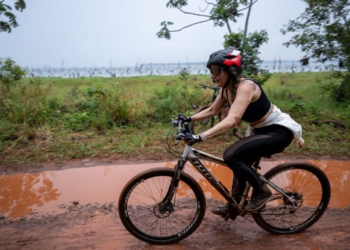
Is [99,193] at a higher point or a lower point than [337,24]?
lower

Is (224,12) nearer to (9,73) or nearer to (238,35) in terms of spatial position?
(238,35)

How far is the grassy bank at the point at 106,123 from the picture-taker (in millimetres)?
5604

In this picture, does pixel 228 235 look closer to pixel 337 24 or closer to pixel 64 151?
pixel 64 151

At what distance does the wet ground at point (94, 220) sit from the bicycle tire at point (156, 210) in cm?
13

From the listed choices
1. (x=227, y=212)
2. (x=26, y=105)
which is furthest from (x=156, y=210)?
(x=26, y=105)

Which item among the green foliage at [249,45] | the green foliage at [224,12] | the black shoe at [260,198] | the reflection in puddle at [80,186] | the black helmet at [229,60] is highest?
the green foliage at [224,12]

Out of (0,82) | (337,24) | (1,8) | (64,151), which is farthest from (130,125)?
(337,24)

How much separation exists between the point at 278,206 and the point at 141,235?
149 centimetres

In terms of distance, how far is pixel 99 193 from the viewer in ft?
14.0

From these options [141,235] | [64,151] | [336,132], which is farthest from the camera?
[336,132]

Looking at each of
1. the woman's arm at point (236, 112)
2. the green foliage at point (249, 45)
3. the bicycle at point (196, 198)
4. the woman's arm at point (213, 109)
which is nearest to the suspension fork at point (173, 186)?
the bicycle at point (196, 198)

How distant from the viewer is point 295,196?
3.22 metres

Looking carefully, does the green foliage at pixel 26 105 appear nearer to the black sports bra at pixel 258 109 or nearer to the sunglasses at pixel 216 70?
the sunglasses at pixel 216 70

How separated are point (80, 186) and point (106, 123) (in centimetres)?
271
